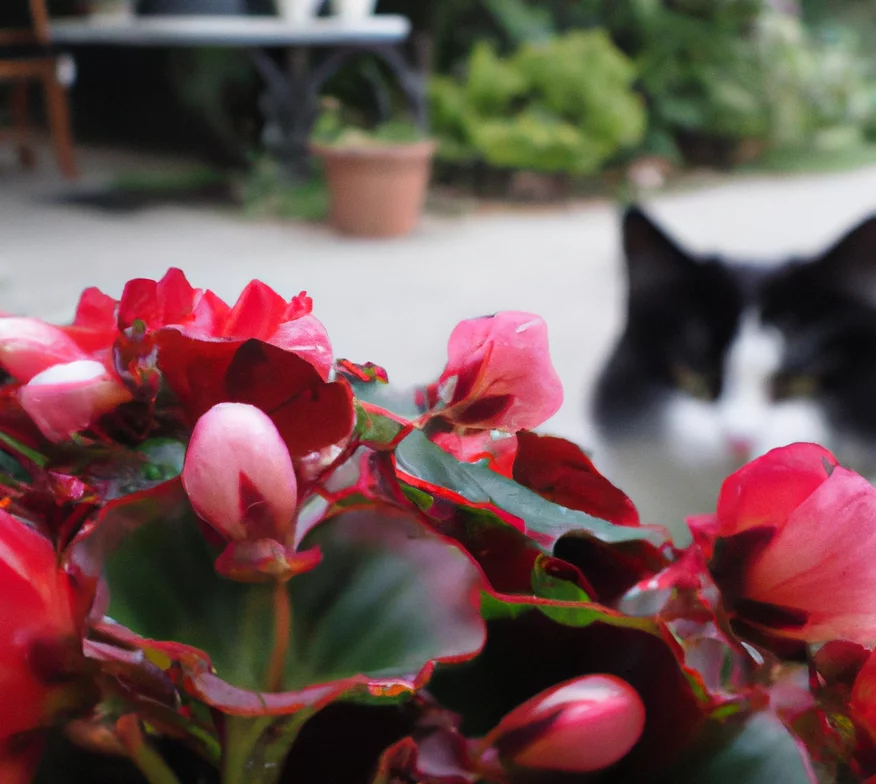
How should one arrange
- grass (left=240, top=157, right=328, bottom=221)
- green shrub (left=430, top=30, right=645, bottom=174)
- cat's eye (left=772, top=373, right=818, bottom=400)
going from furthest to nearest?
green shrub (left=430, top=30, right=645, bottom=174), grass (left=240, top=157, right=328, bottom=221), cat's eye (left=772, top=373, right=818, bottom=400)

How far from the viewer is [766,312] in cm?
83

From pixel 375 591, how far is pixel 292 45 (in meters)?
3.45

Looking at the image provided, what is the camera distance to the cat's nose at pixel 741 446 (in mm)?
858

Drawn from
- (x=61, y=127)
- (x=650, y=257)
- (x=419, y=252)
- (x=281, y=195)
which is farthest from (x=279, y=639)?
(x=61, y=127)

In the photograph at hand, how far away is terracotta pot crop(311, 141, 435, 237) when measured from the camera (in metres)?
2.94

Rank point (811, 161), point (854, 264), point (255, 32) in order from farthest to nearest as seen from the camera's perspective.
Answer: point (811, 161) → point (255, 32) → point (854, 264)

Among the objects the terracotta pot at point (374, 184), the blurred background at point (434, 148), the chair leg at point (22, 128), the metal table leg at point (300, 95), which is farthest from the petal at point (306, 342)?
the chair leg at point (22, 128)

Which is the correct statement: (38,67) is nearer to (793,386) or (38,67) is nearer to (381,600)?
(793,386)

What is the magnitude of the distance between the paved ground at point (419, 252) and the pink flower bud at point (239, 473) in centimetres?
117

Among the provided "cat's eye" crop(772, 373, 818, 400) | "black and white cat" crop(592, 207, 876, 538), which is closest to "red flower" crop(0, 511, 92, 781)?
"black and white cat" crop(592, 207, 876, 538)

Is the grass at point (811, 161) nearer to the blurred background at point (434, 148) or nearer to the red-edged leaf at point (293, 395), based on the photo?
the blurred background at point (434, 148)

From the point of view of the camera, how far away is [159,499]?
0.51 ft

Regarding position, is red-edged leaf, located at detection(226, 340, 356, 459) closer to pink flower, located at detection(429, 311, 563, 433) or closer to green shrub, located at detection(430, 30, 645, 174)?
pink flower, located at detection(429, 311, 563, 433)

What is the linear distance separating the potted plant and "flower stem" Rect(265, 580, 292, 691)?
288cm
